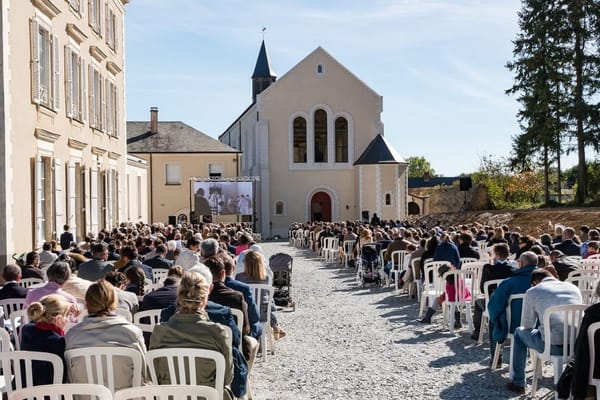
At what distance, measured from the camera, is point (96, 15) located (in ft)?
75.6

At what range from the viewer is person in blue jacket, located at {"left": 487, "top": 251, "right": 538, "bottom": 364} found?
778 centimetres

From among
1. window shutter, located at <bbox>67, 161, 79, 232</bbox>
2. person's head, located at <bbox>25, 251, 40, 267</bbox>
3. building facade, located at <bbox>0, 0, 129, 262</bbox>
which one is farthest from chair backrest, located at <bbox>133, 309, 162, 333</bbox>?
window shutter, located at <bbox>67, 161, 79, 232</bbox>

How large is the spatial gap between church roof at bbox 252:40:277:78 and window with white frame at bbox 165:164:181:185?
80.1 ft

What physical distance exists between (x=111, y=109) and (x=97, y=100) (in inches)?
106

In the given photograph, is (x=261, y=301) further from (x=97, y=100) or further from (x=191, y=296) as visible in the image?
(x=97, y=100)

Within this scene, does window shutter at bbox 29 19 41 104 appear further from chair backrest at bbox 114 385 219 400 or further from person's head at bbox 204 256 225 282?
chair backrest at bbox 114 385 219 400

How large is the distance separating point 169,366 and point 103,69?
66.9 ft

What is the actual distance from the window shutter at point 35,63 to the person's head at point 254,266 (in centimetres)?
858

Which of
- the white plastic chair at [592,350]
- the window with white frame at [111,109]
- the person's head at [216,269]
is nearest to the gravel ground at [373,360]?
the person's head at [216,269]

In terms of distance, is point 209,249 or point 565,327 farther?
point 209,249

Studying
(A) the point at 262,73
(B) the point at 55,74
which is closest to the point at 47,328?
(B) the point at 55,74

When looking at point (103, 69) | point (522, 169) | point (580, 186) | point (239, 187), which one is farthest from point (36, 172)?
point (522, 169)

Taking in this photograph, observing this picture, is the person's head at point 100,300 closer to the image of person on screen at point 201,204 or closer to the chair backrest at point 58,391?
the chair backrest at point 58,391

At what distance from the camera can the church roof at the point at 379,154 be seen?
4634 centimetres
